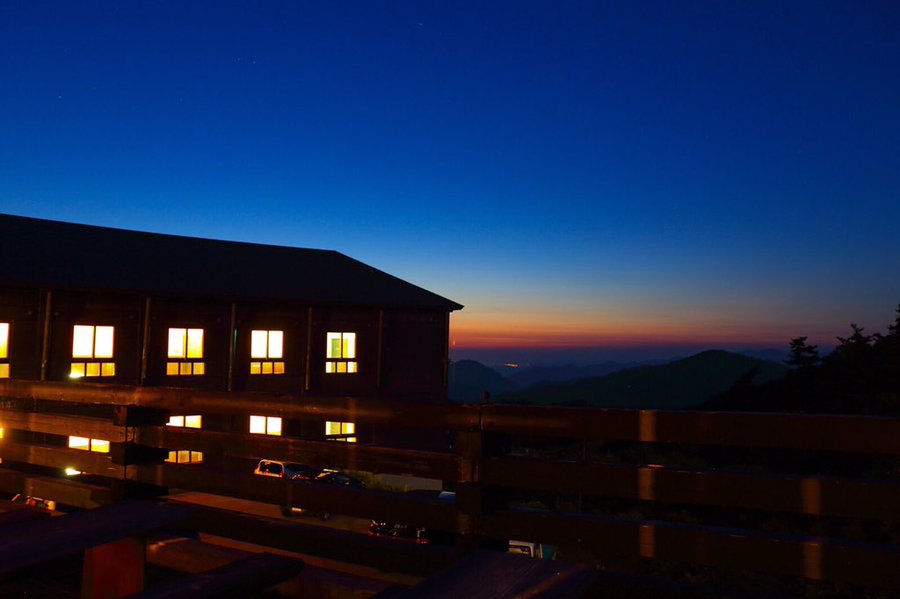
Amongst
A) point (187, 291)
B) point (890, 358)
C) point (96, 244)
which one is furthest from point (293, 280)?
point (890, 358)

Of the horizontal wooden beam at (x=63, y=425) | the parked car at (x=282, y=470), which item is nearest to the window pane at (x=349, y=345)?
the parked car at (x=282, y=470)

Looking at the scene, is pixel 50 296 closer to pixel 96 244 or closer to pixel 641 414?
pixel 96 244

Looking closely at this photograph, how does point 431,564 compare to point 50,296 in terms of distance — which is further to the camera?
point 50,296

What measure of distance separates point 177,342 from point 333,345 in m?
6.34

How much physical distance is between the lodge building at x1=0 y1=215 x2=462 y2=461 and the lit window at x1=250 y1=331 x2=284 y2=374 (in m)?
0.04

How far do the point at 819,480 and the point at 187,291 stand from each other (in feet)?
77.7

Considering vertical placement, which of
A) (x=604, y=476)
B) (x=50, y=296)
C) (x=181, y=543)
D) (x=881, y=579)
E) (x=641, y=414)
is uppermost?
(x=50, y=296)

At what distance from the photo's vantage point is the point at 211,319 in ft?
84.0

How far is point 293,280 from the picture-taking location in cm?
2880

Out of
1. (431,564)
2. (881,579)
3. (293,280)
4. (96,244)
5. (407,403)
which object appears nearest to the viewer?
(881,579)

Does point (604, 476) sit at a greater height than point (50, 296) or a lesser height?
lesser

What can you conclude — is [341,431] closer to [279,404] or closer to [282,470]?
[282,470]

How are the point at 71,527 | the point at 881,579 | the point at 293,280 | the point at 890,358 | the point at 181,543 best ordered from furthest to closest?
the point at 890,358, the point at 293,280, the point at 181,543, the point at 71,527, the point at 881,579

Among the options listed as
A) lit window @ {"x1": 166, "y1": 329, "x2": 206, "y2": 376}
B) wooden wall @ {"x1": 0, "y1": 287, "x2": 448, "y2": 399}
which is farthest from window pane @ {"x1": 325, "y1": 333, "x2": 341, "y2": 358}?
lit window @ {"x1": 166, "y1": 329, "x2": 206, "y2": 376}
